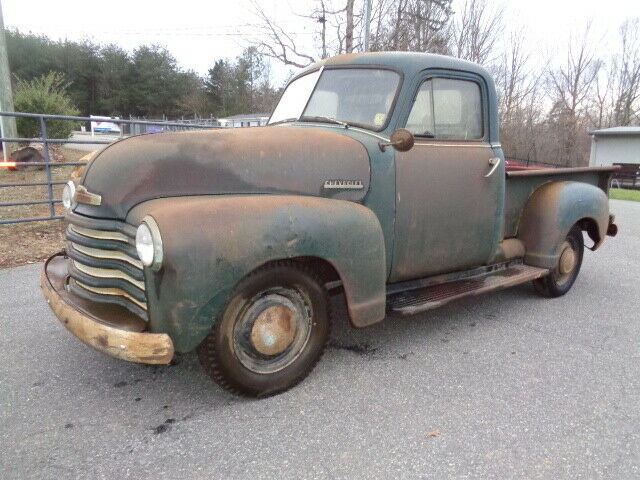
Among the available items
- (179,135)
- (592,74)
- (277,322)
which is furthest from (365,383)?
(592,74)

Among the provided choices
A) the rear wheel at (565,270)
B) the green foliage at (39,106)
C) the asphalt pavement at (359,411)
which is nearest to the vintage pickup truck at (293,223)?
the asphalt pavement at (359,411)

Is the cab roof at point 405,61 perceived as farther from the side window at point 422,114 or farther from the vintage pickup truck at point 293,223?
the side window at point 422,114

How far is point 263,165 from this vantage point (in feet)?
8.58

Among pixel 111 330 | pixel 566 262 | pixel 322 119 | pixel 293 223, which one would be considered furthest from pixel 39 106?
pixel 566 262

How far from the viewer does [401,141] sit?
112 inches

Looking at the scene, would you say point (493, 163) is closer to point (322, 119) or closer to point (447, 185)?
point (447, 185)

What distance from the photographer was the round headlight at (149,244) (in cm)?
209

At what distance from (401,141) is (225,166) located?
1.07 meters

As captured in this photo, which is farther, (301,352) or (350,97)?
(350,97)

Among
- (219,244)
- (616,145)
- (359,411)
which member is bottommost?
(359,411)

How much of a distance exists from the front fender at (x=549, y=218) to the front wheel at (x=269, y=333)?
2.31 meters

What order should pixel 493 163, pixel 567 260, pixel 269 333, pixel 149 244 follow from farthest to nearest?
pixel 567 260, pixel 493 163, pixel 269 333, pixel 149 244

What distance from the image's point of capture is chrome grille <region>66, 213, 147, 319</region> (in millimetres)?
2301

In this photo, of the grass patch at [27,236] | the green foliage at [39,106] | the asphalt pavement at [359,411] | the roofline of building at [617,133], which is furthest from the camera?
the roofline of building at [617,133]
